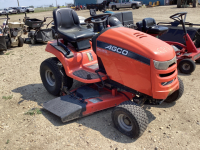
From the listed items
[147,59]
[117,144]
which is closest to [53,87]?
[117,144]

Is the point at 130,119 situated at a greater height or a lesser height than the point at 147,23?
lesser

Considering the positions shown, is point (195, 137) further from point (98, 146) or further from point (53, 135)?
point (53, 135)

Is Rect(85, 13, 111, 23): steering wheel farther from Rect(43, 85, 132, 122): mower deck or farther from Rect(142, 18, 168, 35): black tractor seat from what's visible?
Rect(142, 18, 168, 35): black tractor seat

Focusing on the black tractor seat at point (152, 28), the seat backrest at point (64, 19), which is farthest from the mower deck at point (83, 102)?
the black tractor seat at point (152, 28)

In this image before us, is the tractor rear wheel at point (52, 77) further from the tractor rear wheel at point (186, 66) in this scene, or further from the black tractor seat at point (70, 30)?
the tractor rear wheel at point (186, 66)

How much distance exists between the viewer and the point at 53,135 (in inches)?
118

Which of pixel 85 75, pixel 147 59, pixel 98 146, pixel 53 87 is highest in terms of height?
pixel 147 59

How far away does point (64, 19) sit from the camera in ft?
13.7

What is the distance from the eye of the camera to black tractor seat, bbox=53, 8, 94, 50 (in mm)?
3834

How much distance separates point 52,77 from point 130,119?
82.0 inches

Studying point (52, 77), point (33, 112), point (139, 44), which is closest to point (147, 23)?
point (52, 77)

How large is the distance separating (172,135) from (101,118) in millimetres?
1091

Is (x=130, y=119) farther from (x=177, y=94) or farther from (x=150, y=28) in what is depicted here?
(x=150, y=28)

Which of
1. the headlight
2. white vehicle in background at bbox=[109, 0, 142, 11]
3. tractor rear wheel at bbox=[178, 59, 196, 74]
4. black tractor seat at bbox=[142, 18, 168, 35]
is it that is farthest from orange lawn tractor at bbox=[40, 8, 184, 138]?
white vehicle in background at bbox=[109, 0, 142, 11]
